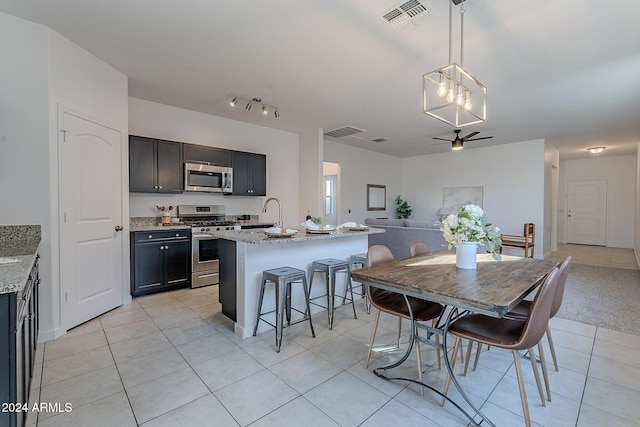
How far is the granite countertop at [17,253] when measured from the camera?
124cm

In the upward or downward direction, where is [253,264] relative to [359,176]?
downward

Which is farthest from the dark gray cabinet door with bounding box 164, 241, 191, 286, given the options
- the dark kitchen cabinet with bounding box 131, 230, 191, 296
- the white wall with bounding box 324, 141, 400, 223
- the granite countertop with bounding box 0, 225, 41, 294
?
the white wall with bounding box 324, 141, 400, 223

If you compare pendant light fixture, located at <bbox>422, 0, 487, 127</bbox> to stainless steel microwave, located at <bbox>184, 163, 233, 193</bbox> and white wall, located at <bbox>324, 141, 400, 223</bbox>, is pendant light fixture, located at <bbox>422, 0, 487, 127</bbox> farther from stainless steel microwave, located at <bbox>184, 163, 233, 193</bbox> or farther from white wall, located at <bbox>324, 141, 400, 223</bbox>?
stainless steel microwave, located at <bbox>184, 163, 233, 193</bbox>

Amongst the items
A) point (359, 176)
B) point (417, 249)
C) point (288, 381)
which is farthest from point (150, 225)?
point (359, 176)

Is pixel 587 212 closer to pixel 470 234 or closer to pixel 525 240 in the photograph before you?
pixel 525 240

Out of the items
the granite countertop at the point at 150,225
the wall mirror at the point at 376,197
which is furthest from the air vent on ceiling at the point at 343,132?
the granite countertop at the point at 150,225

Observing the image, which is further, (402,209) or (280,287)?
(402,209)

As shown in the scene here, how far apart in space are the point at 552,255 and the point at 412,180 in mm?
3924

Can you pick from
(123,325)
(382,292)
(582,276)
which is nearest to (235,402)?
(382,292)

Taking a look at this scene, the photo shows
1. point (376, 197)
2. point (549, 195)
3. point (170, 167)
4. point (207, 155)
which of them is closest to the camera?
point (170, 167)

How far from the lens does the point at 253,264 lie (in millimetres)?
2818

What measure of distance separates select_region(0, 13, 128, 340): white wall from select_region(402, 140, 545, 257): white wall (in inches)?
311

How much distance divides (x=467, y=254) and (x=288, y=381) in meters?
1.58

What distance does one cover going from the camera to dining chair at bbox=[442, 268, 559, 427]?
5.18 feet
